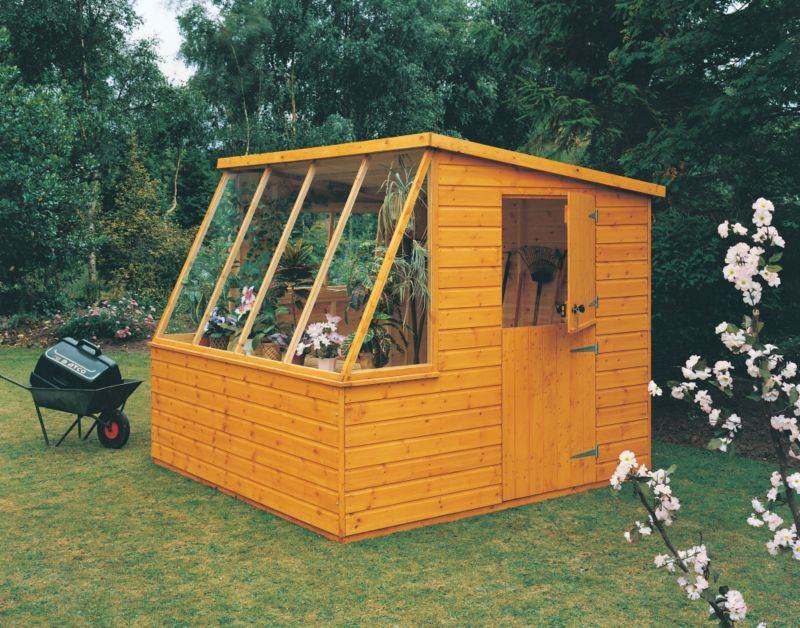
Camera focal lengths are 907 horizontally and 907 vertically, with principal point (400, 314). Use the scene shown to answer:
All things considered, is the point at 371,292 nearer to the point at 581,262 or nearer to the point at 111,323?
the point at 581,262

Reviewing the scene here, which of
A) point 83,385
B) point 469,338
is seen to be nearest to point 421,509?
point 469,338

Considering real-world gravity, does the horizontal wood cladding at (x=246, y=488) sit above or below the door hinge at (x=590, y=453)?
below

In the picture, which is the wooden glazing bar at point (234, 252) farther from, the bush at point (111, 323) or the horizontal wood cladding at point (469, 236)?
the bush at point (111, 323)

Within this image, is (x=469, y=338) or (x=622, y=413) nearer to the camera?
(x=469, y=338)

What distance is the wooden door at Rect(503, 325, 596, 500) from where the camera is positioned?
229 inches

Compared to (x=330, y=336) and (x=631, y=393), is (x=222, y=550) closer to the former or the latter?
(x=330, y=336)

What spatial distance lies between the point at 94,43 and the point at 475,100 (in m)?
9.73

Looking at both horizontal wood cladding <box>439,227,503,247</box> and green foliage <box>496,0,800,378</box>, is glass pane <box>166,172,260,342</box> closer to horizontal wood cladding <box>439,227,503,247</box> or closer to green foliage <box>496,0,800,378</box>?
horizontal wood cladding <box>439,227,503,247</box>

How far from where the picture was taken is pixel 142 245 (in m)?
16.5

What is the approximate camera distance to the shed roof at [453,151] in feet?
17.5

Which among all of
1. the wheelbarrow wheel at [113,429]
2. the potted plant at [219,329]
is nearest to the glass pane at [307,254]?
the potted plant at [219,329]

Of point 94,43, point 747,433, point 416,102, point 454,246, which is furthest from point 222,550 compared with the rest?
point 416,102

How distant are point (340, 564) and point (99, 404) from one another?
3.22 metres

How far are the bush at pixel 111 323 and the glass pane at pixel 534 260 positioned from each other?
26.4ft
